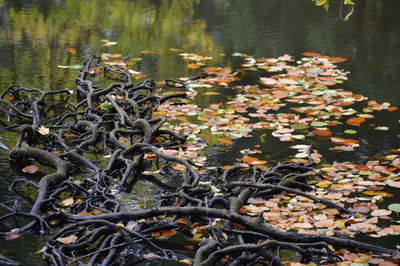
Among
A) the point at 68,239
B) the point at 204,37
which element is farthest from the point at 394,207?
the point at 204,37

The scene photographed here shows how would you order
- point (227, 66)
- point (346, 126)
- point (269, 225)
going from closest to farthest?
point (269, 225) < point (346, 126) < point (227, 66)

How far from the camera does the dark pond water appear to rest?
626 cm

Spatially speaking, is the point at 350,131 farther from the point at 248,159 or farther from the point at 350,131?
the point at 248,159

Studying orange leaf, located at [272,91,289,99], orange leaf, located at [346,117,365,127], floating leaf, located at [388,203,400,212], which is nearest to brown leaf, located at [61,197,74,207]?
floating leaf, located at [388,203,400,212]

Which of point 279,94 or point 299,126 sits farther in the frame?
point 279,94

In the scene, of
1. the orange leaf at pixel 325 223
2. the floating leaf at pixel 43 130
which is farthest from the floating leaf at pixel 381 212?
Result: the floating leaf at pixel 43 130

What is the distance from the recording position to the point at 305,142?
15.5 feet

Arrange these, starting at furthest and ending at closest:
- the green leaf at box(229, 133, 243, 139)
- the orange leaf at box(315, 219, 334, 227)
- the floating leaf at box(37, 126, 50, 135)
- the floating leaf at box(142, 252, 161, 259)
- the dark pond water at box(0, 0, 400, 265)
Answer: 1. the dark pond water at box(0, 0, 400, 265)
2. the green leaf at box(229, 133, 243, 139)
3. the floating leaf at box(37, 126, 50, 135)
4. the orange leaf at box(315, 219, 334, 227)
5. the floating leaf at box(142, 252, 161, 259)

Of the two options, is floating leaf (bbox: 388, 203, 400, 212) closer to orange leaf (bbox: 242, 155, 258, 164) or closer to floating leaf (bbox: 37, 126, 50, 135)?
orange leaf (bbox: 242, 155, 258, 164)

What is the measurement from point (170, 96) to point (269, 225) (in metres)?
2.76

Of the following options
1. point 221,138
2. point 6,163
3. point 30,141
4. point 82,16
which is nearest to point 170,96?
point 221,138

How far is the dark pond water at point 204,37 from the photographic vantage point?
20.5 ft

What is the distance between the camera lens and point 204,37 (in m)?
8.52

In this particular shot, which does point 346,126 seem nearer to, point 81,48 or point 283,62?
point 283,62
